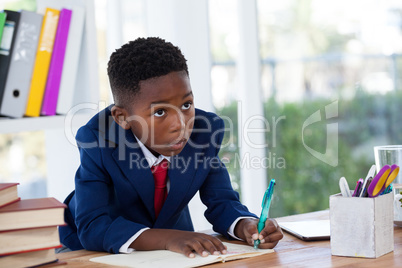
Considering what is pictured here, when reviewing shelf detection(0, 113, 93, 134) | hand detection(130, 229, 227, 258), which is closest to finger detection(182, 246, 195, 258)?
hand detection(130, 229, 227, 258)

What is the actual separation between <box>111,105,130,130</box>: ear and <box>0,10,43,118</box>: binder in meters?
0.34

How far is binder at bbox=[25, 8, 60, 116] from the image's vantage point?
1524mm

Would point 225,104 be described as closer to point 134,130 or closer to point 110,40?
point 110,40

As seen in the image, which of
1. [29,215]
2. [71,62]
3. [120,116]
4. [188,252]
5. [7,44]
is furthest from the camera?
[71,62]

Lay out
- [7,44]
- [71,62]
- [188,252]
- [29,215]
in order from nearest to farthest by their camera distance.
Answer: [29,215] → [188,252] → [7,44] → [71,62]

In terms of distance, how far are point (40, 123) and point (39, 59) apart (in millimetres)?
185

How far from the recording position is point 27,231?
97cm

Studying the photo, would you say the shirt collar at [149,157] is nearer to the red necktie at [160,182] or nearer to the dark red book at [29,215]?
the red necktie at [160,182]

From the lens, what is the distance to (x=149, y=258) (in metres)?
1.07

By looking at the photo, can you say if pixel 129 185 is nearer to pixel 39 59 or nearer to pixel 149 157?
pixel 149 157

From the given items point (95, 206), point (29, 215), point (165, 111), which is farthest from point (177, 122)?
point (29, 215)

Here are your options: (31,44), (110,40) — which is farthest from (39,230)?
(110,40)

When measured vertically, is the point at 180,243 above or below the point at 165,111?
below

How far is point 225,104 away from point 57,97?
1173 millimetres
